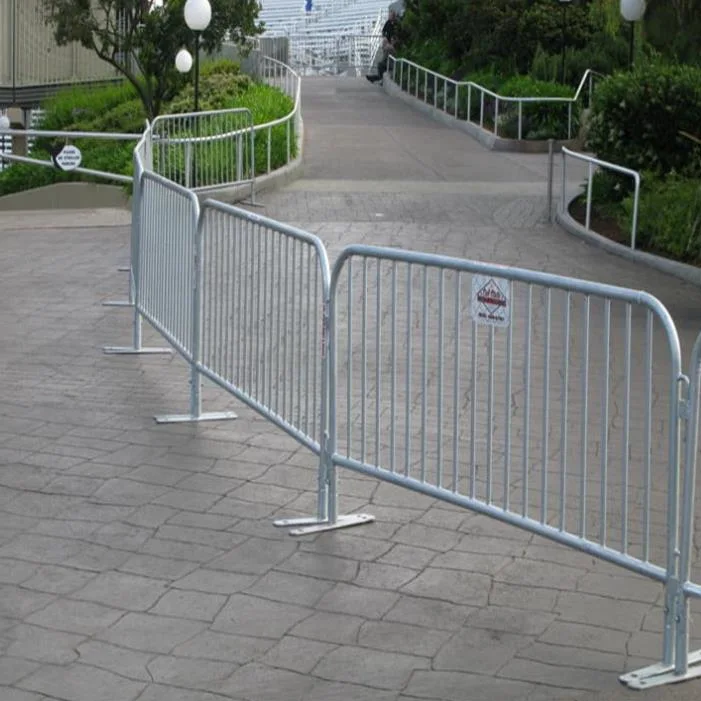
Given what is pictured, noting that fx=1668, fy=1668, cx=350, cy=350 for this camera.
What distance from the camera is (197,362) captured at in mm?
9602

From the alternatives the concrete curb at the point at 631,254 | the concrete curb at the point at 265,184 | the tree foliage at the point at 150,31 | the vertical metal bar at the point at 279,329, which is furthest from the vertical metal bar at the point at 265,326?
the tree foliage at the point at 150,31

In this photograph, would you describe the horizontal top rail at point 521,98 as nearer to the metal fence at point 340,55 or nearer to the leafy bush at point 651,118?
the leafy bush at point 651,118

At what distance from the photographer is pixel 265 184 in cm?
2342

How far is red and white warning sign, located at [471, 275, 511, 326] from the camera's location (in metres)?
6.43

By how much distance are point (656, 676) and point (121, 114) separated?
31168mm

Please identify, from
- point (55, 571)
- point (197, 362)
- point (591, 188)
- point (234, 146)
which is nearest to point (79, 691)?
point (55, 571)

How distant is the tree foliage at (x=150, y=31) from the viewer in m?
33.9

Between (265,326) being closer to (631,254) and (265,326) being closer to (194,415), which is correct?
(194,415)

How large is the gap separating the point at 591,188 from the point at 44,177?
1184 centimetres

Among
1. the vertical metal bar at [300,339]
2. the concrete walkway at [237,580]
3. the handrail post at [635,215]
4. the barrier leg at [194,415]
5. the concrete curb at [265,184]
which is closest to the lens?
the concrete walkway at [237,580]

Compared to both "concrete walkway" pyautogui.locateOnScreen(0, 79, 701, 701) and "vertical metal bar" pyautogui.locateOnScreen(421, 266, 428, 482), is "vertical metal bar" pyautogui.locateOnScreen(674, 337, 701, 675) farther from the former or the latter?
"vertical metal bar" pyautogui.locateOnScreen(421, 266, 428, 482)

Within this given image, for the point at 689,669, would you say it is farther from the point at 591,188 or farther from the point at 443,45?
the point at 443,45

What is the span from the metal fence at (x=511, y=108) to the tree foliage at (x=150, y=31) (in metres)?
4.48

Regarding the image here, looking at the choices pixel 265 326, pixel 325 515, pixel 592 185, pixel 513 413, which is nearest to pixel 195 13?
pixel 592 185
